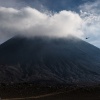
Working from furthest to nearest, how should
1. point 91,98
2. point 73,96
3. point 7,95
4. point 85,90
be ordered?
point 7,95
point 85,90
point 73,96
point 91,98

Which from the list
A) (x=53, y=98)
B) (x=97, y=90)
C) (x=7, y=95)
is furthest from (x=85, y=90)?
(x=7, y=95)

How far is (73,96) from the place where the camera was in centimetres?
4741

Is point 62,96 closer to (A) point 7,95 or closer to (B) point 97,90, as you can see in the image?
(B) point 97,90

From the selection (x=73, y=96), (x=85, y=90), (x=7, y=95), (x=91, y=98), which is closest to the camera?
(x=91, y=98)

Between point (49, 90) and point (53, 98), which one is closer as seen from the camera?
point (53, 98)

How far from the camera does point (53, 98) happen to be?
47844 mm

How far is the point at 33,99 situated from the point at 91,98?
9599 mm

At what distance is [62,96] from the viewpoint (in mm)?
48188

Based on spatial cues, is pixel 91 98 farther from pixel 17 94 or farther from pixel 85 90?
pixel 17 94

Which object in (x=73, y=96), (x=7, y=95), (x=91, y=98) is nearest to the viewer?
(x=91, y=98)

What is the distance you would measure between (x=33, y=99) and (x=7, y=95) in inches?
478

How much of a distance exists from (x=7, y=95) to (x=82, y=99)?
65.0 ft

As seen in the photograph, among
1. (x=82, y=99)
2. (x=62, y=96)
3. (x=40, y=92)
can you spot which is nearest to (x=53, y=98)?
(x=62, y=96)

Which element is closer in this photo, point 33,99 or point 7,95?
point 33,99
